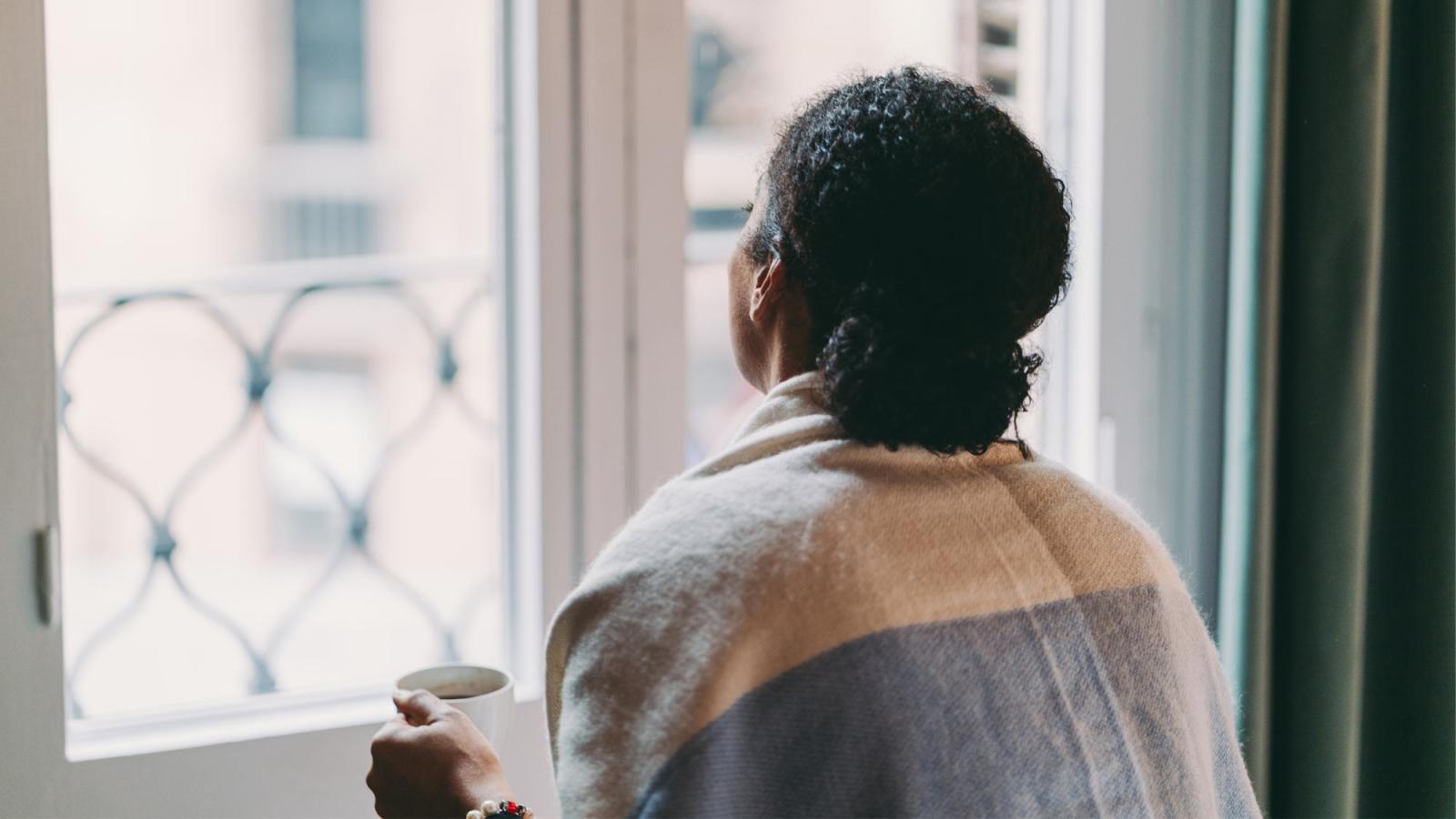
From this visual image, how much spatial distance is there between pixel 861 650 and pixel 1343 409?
3.12 ft

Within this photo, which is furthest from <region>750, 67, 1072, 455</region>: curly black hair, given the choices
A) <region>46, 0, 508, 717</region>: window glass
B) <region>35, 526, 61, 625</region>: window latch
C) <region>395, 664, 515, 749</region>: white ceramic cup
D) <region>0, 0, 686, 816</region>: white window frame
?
<region>35, 526, 61, 625</region>: window latch

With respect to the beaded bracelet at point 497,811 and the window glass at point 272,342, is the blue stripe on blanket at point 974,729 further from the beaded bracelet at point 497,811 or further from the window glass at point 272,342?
the window glass at point 272,342

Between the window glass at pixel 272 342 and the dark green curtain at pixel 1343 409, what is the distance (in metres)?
0.91

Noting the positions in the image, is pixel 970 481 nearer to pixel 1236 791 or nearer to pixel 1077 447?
pixel 1236 791

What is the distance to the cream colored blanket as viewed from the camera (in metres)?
0.89

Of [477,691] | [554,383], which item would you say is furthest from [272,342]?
[477,691]

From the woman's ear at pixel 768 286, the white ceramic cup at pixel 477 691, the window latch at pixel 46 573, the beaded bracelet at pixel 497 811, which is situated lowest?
the beaded bracelet at pixel 497 811

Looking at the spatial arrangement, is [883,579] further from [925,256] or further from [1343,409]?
[1343,409]

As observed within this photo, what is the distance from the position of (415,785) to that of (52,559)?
0.55m

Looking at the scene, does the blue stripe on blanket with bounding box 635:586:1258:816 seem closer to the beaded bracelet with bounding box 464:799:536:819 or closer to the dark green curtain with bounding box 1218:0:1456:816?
the beaded bracelet with bounding box 464:799:536:819

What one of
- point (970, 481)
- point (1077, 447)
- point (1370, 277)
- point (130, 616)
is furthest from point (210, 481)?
point (1370, 277)

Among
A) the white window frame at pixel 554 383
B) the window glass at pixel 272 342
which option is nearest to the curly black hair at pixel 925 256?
the white window frame at pixel 554 383

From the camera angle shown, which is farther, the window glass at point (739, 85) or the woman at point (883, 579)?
the window glass at point (739, 85)

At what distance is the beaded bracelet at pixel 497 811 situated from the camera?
97 centimetres
